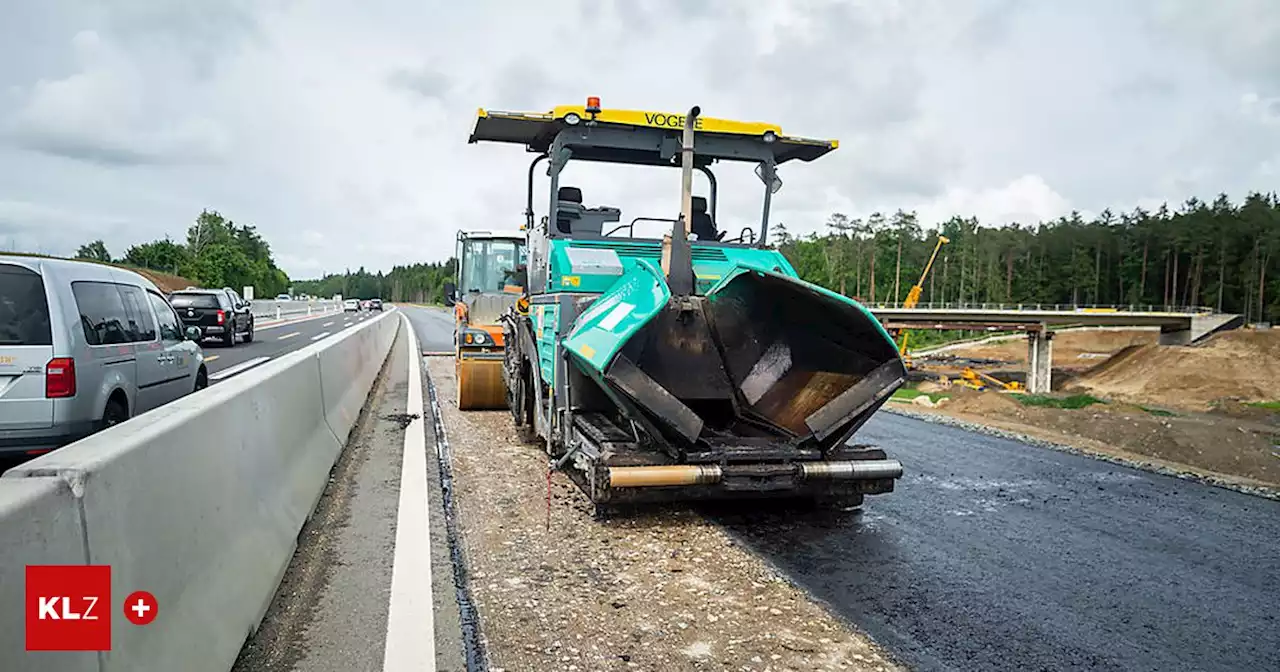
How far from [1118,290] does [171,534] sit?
102 metres

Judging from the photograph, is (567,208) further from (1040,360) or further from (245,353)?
(1040,360)

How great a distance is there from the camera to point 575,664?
11.5ft

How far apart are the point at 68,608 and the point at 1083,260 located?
100845mm

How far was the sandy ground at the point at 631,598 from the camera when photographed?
363 cm

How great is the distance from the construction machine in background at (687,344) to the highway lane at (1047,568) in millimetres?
587

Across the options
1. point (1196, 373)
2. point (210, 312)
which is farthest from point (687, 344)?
point (1196, 373)

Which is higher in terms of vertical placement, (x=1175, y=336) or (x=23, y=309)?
(x=23, y=309)

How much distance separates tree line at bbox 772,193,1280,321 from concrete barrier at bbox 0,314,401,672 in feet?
238

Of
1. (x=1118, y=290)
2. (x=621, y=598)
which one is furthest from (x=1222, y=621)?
(x=1118, y=290)

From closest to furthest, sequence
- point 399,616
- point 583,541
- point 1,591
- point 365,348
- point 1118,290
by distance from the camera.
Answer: point 1,591 → point 399,616 → point 583,541 → point 365,348 → point 1118,290

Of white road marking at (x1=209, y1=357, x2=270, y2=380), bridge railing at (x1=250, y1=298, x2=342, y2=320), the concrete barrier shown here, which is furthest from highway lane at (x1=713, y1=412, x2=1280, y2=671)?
bridge railing at (x1=250, y1=298, x2=342, y2=320)

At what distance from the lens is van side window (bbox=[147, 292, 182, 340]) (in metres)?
8.05

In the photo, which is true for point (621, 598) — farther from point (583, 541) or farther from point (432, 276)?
point (432, 276)

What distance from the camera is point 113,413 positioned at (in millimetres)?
6867
